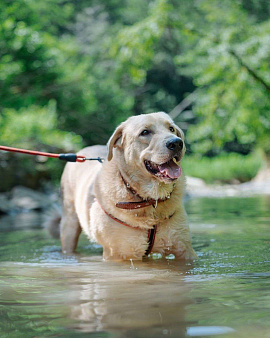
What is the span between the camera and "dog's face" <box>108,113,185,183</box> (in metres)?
4.31

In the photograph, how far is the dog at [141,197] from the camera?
178 inches

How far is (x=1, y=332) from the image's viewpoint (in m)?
2.65

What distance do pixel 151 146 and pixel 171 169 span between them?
261 mm

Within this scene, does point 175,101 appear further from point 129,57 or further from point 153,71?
point 129,57

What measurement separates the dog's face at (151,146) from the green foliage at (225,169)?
22791 millimetres

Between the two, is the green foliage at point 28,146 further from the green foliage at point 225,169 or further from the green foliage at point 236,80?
the green foliage at point 225,169

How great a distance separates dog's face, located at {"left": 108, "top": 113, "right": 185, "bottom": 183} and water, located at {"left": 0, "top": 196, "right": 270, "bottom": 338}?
2.80 feet

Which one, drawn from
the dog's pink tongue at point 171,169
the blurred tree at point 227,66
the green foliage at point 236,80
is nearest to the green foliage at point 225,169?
the blurred tree at point 227,66

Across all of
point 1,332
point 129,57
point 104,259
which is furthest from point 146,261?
point 129,57

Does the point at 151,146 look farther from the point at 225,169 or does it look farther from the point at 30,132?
the point at 225,169

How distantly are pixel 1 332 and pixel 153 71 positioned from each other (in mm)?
36340

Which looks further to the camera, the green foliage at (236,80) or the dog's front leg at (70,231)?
the green foliage at (236,80)

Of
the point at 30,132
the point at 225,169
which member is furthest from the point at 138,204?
the point at 225,169

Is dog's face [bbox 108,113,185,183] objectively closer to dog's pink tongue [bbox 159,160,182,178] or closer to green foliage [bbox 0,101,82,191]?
dog's pink tongue [bbox 159,160,182,178]
